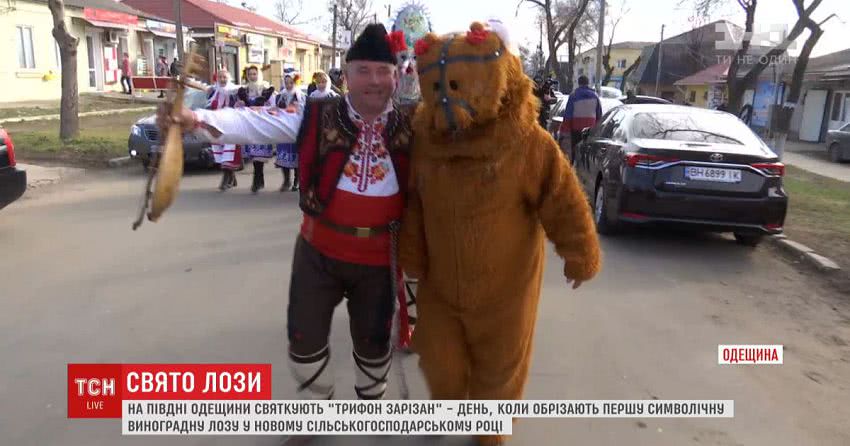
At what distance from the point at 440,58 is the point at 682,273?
4.25 meters

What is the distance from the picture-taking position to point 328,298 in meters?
2.70

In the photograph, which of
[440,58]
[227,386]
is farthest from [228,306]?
[440,58]

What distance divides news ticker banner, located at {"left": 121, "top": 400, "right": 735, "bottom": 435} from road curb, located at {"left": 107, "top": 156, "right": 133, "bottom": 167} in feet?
30.7

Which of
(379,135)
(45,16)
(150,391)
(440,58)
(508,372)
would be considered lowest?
(150,391)

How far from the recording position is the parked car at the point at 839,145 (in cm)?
1797

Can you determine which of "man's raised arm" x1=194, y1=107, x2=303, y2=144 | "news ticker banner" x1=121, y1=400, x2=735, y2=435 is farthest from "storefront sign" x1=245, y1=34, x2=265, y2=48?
"man's raised arm" x1=194, y1=107, x2=303, y2=144

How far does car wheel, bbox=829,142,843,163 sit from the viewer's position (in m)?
18.3

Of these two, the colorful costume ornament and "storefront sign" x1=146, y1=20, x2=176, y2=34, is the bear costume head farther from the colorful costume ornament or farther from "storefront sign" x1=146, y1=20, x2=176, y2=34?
"storefront sign" x1=146, y1=20, x2=176, y2=34

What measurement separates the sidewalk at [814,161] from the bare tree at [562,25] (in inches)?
458

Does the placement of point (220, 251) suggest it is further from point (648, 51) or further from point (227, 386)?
point (648, 51)

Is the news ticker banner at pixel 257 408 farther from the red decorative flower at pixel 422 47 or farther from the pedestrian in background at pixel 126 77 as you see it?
the pedestrian in background at pixel 126 77

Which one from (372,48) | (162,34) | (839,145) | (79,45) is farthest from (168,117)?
(162,34)

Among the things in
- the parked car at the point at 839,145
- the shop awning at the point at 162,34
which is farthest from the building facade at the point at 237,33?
the parked car at the point at 839,145

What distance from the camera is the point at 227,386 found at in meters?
3.58
